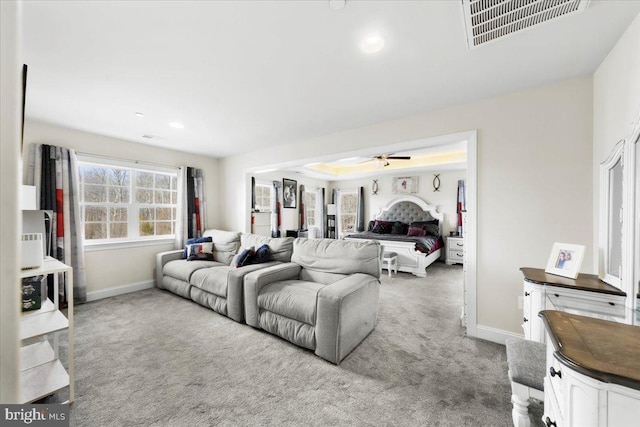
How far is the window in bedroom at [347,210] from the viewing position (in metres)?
7.55

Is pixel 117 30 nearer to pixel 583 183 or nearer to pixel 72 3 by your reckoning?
pixel 72 3

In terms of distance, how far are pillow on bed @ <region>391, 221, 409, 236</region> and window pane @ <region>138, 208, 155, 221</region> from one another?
16.5 ft

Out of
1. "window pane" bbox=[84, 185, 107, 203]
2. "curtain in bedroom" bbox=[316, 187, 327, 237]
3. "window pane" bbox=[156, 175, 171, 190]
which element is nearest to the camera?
"window pane" bbox=[84, 185, 107, 203]

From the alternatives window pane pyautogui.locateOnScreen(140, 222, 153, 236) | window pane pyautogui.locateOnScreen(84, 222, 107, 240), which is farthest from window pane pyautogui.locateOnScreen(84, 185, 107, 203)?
window pane pyautogui.locateOnScreen(140, 222, 153, 236)

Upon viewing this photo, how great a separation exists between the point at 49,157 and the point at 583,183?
560cm

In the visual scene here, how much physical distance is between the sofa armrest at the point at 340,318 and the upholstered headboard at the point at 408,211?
14.7 ft

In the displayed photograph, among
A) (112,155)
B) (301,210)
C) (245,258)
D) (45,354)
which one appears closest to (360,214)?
(301,210)

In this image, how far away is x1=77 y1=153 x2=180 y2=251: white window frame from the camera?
352cm

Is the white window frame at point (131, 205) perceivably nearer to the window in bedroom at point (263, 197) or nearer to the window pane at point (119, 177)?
the window pane at point (119, 177)

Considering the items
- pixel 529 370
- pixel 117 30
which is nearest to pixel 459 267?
pixel 529 370

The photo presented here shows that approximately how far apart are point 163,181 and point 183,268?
172cm

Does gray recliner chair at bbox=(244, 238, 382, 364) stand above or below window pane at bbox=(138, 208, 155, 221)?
below

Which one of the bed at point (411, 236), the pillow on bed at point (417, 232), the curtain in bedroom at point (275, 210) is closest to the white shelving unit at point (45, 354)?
the curtain in bedroom at point (275, 210)

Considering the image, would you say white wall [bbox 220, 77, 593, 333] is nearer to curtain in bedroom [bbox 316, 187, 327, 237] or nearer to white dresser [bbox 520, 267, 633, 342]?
white dresser [bbox 520, 267, 633, 342]
